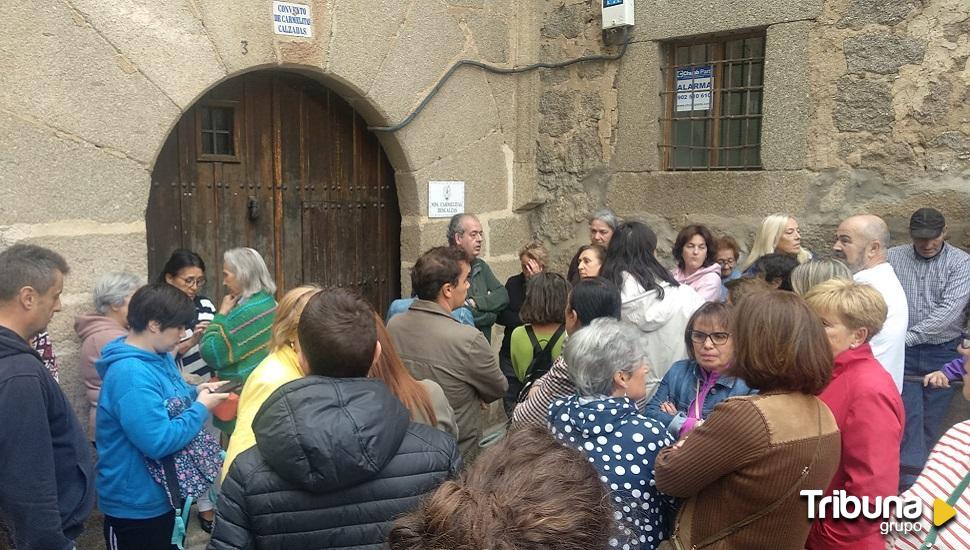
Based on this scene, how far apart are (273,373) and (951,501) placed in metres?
1.83

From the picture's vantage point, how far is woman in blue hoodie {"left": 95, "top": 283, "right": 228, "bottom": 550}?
8.55 feet

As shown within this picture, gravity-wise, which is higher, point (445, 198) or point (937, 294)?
point (445, 198)

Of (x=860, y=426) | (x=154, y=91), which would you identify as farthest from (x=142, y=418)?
(x=860, y=426)

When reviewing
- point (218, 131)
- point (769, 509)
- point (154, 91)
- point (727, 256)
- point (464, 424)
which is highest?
point (154, 91)

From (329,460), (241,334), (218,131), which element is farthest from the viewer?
(218,131)

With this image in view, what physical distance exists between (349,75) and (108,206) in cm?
166

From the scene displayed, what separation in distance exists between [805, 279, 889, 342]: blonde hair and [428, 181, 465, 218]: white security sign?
3170 mm

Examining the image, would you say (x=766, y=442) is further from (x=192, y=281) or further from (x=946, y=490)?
(x=192, y=281)

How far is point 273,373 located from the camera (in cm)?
237

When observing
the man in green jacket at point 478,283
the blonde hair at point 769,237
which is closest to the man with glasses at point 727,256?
the blonde hair at point 769,237

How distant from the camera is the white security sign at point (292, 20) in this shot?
443 centimetres

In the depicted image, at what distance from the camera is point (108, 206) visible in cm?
386

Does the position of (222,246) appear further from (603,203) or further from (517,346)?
(603,203)

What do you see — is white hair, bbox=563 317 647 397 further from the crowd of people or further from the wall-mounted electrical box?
the wall-mounted electrical box
